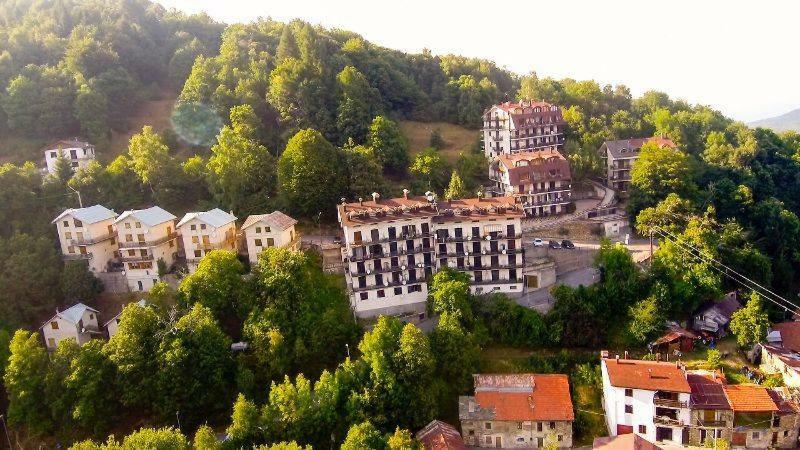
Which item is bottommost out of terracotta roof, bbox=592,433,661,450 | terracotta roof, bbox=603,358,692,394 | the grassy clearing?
terracotta roof, bbox=592,433,661,450

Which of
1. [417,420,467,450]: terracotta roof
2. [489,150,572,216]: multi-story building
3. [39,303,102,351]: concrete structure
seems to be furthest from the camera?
[489,150,572,216]: multi-story building

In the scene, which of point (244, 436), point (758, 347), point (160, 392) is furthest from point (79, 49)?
point (758, 347)

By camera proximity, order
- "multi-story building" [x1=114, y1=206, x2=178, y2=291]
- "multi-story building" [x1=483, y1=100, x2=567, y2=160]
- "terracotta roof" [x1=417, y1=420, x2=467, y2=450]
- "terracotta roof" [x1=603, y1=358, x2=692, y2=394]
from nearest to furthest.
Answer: "terracotta roof" [x1=417, y1=420, x2=467, y2=450], "terracotta roof" [x1=603, y1=358, x2=692, y2=394], "multi-story building" [x1=114, y1=206, x2=178, y2=291], "multi-story building" [x1=483, y1=100, x2=567, y2=160]

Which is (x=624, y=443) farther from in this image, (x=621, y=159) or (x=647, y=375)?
(x=621, y=159)

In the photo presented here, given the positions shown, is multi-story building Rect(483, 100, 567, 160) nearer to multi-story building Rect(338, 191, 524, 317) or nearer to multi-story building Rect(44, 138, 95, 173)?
multi-story building Rect(338, 191, 524, 317)

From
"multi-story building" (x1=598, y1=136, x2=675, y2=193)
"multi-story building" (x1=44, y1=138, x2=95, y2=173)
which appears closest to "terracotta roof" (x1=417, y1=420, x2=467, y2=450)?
"multi-story building" (x1=598, y1=136, x2=675, y2=193)

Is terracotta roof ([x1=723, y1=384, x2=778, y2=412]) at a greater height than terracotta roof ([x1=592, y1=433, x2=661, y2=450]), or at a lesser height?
greater
